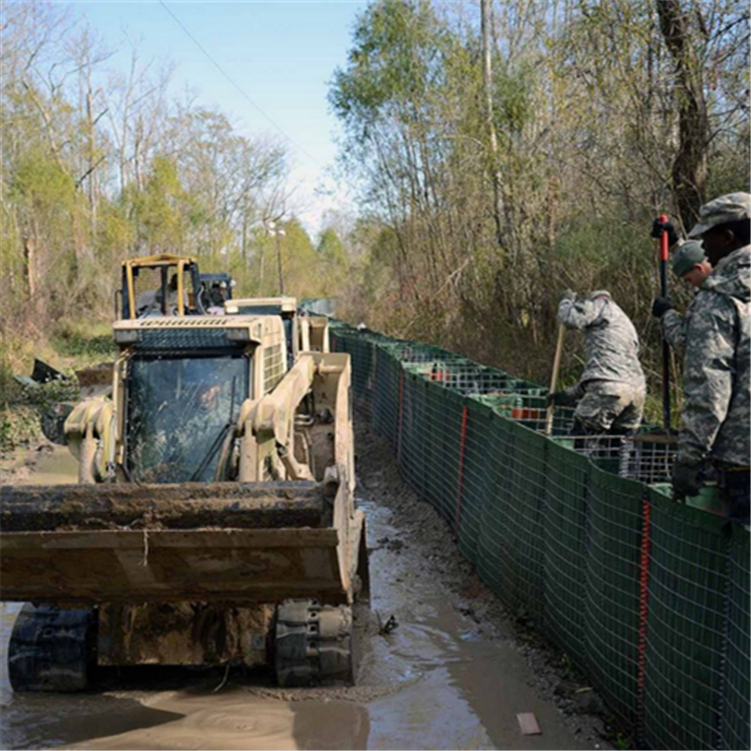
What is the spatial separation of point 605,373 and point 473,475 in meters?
1.62

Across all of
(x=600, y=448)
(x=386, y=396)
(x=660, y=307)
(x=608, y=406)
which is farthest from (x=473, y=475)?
(x=386, y=396)

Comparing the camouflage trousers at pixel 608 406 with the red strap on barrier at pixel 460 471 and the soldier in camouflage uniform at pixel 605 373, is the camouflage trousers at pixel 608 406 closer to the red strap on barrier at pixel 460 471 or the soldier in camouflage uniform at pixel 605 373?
the soldier in camouflage uniform at pixel 605 373

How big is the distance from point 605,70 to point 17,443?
471 inches

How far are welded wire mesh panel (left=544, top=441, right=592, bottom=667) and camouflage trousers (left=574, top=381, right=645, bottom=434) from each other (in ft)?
6.75

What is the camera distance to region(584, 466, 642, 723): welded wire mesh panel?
19.0ft

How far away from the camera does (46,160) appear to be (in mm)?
36812

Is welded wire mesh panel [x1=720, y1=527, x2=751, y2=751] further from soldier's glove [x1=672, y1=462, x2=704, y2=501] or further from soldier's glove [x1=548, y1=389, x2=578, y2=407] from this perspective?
soldier's glove [x1=548, y1=389, x2=578, y2=407]

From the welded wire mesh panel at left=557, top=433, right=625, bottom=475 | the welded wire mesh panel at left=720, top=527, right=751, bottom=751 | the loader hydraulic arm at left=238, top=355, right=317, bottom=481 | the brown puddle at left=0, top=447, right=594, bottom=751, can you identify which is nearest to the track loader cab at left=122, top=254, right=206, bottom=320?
the welded wire mesh panel at left=557, top=433, right=625, bottom=475

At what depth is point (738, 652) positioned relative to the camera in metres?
4.46

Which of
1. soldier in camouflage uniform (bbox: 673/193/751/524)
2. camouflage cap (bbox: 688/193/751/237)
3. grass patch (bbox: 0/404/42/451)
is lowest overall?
grass patch (bbox: 0/404/42/451)

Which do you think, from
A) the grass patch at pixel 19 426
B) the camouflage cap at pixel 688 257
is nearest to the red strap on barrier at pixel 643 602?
the camouflage cap at pixel 688 257

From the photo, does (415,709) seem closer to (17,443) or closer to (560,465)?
(560,465)

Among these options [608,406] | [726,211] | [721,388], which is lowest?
[608,406]

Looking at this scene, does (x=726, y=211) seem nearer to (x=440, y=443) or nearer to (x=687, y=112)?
(x=440, y=443)
